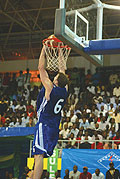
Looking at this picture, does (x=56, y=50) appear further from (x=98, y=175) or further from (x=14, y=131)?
(x=14, y=131)

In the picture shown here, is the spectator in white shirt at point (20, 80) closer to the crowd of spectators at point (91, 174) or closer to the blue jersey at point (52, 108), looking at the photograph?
the crowd of spectators at point (91, 174)

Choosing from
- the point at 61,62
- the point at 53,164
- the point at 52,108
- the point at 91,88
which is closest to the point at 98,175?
the point at 53,164

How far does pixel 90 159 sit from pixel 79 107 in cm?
470

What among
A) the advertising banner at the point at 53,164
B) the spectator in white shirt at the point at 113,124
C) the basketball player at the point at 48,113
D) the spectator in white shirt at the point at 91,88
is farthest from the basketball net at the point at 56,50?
the spectator in white shirt at the point at 91,88

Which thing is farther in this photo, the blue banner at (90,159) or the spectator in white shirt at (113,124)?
the spectator in white shirt at (113,124)

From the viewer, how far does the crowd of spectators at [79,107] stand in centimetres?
1219

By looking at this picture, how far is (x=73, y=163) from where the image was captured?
10.4 m

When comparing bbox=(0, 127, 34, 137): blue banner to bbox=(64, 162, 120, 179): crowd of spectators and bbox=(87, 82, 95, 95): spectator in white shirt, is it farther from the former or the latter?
bbox=(87, 82, 95, 95): spectator in white shirt

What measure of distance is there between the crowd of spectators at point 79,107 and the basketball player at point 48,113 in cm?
565

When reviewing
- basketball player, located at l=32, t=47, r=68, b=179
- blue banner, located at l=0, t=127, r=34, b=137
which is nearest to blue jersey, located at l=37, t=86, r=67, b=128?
basketball player, located at l=32, t=47, r=68, b=179

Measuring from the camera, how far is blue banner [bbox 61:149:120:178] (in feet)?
32.8

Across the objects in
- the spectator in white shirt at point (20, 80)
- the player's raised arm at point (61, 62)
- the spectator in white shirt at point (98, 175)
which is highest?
the spectator in white shirt at point (20, 80)

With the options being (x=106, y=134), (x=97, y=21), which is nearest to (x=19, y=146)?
(x=106, y=134)

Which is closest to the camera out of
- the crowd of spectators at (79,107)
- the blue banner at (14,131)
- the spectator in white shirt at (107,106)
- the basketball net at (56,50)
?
the basketball net at (56,50)
